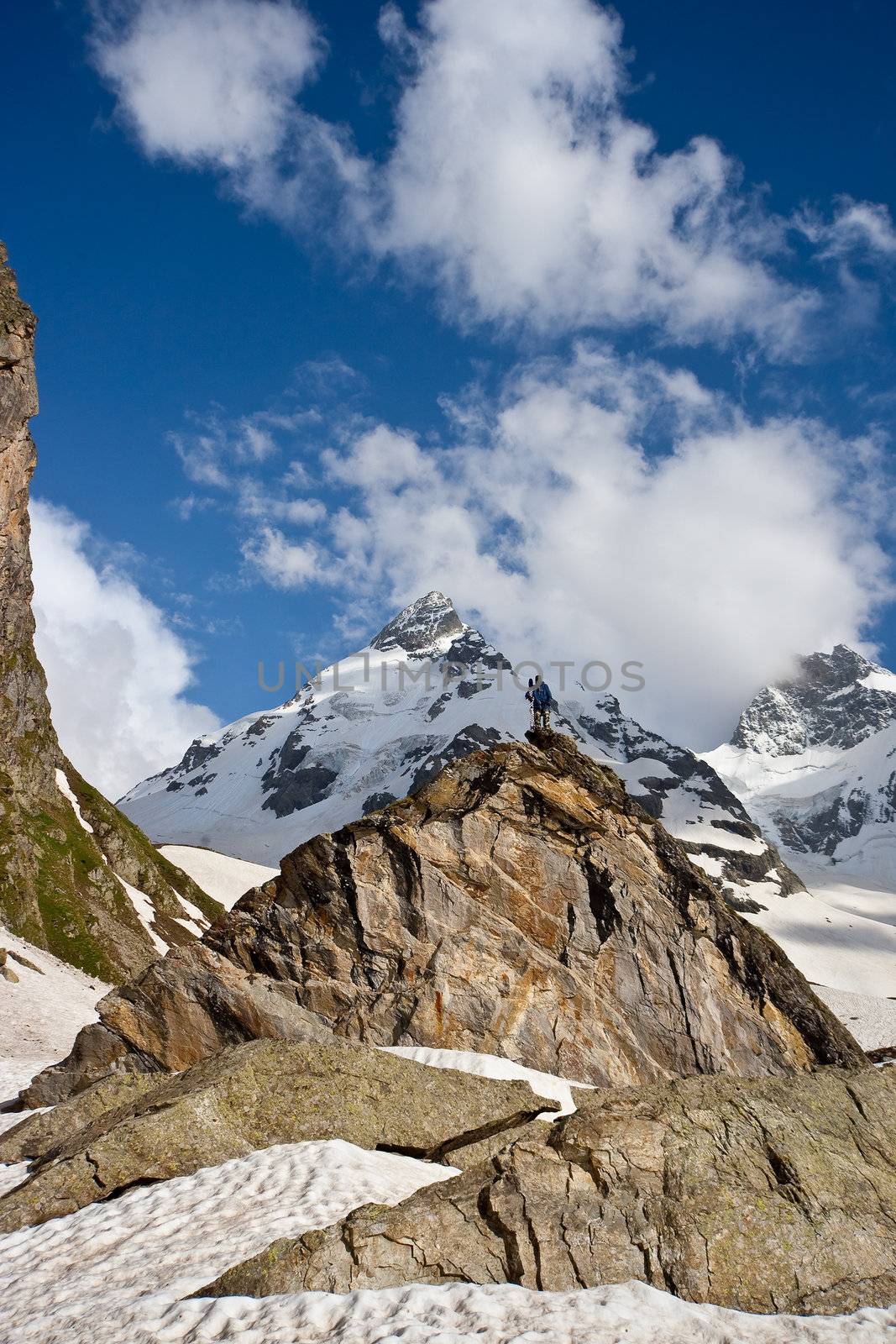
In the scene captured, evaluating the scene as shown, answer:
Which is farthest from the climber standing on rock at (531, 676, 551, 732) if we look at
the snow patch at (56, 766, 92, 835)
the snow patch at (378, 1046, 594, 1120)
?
the snow patch at (56, 766, 92, 835)

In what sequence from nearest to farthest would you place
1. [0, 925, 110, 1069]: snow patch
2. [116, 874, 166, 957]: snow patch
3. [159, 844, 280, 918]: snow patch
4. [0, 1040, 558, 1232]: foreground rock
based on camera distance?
[0, 1040, 558, 1232]: foreground rock → [0, 925, 110, 1069]: snow patch → [116, 874, 166, 957]: snow patch → [159, 844, 280, 918]: snow patch

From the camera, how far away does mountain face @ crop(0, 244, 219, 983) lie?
49562 mm

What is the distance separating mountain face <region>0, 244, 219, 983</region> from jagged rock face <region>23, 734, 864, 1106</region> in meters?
30.1

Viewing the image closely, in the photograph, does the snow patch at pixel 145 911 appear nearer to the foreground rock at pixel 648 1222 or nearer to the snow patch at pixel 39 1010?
the snow patch at pixel 39 1010

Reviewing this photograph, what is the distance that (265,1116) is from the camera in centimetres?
1389

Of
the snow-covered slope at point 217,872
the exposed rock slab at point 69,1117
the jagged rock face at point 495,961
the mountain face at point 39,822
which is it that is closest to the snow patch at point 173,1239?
the exposed rock slab at point 69,1117

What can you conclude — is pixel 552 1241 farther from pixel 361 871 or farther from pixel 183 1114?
pixel 361 871

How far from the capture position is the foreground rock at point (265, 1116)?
12453 millimetres

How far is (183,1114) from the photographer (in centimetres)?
1345

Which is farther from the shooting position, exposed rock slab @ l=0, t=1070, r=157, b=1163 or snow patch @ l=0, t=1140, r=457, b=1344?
exposed rock slab @ l=0, t=1070, r=157, b=1163

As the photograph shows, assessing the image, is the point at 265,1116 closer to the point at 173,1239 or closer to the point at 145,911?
the point at 173,1239

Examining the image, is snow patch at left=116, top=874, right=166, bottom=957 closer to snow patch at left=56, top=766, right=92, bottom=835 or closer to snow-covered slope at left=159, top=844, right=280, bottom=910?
snow patch at left=56, top=766, right=92, bottom=835

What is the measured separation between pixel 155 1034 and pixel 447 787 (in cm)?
1235

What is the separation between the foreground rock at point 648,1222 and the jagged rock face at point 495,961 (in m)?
10.2
